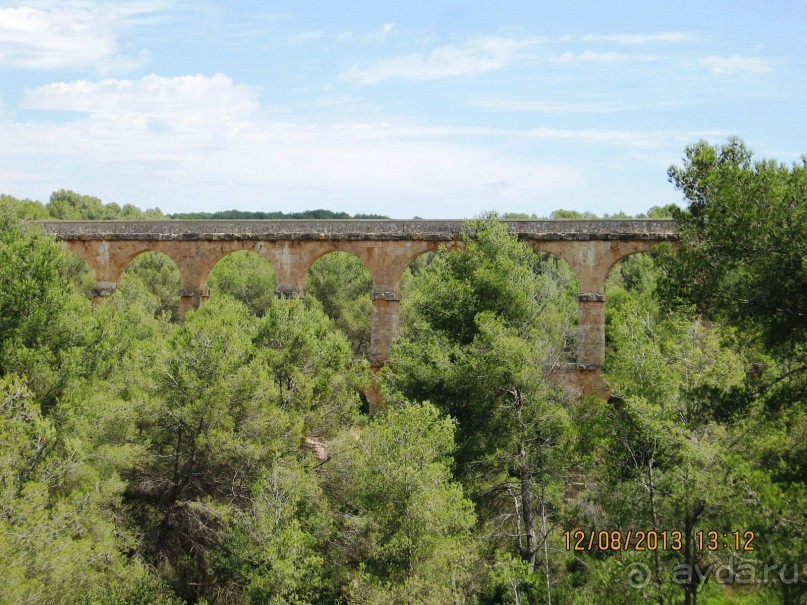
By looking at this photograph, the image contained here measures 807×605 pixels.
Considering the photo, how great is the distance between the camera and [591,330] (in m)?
22.2

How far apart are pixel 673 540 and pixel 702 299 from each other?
13.1 feet

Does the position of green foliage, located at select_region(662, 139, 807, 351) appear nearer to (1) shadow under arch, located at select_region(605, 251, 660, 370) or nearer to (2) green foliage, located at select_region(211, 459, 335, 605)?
(2) green foliage, located at select_region(211, 459, 335, 605)

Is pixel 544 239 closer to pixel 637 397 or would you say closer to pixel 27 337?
pixel 637 397

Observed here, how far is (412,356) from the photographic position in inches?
617

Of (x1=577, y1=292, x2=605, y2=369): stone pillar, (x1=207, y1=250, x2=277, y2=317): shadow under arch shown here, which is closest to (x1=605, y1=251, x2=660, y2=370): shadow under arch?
(x1=577, y1=292, x2=605, y2=369): stone pillar

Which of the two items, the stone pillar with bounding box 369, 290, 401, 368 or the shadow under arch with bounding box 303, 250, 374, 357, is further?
the shadow under arch with bounding box 303, 250, 374, 357

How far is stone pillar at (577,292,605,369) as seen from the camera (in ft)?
72.4

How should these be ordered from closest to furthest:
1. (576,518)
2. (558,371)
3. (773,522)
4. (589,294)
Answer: (773,522) → (576,518) → (558,371) → (589,294)

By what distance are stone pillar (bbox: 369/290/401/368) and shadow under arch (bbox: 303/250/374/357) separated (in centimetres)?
811

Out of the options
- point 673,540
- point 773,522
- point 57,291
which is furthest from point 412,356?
point 773,522

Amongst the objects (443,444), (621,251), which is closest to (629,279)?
(621,251)
